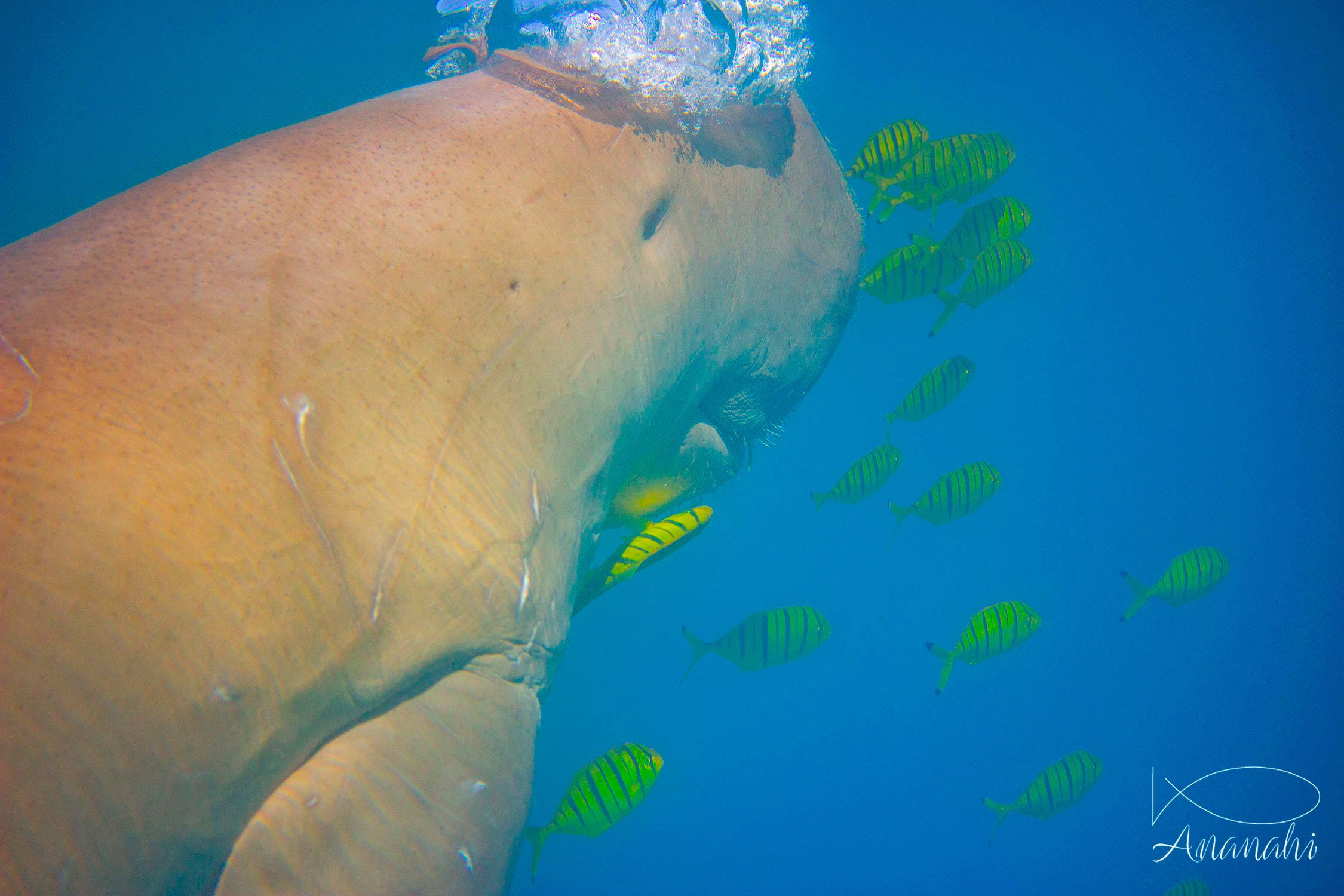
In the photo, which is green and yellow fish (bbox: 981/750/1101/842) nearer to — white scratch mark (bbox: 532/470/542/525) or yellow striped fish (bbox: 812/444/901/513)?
yellow striped fish (bbox: 812/444/901/513)

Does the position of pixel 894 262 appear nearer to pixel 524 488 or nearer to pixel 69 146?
pixel 524 488

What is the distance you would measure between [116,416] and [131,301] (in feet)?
0.84

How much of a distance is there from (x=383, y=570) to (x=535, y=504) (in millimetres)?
422

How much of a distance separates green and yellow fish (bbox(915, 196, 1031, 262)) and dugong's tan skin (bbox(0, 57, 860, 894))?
10.1ft

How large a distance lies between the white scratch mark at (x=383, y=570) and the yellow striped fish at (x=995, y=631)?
4790 mm

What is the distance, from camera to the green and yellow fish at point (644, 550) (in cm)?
220

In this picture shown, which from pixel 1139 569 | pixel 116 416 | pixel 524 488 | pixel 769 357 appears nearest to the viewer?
pixel 116 416

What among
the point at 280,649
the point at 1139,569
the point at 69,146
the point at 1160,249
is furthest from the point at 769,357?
the point at 1139,569

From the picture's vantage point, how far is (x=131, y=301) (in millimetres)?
1104

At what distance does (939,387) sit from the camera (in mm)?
5055

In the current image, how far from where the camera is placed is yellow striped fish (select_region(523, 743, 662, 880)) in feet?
11.1

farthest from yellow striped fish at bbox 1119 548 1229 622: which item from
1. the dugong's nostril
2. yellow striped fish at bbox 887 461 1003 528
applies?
the dugong's nostril

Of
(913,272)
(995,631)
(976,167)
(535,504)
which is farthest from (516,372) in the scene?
(995,631)

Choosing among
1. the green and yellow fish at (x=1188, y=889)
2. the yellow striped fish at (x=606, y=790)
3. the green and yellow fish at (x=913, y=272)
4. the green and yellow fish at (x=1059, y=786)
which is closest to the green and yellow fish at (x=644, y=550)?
the yellow striped fish at (x=606, y=790)
